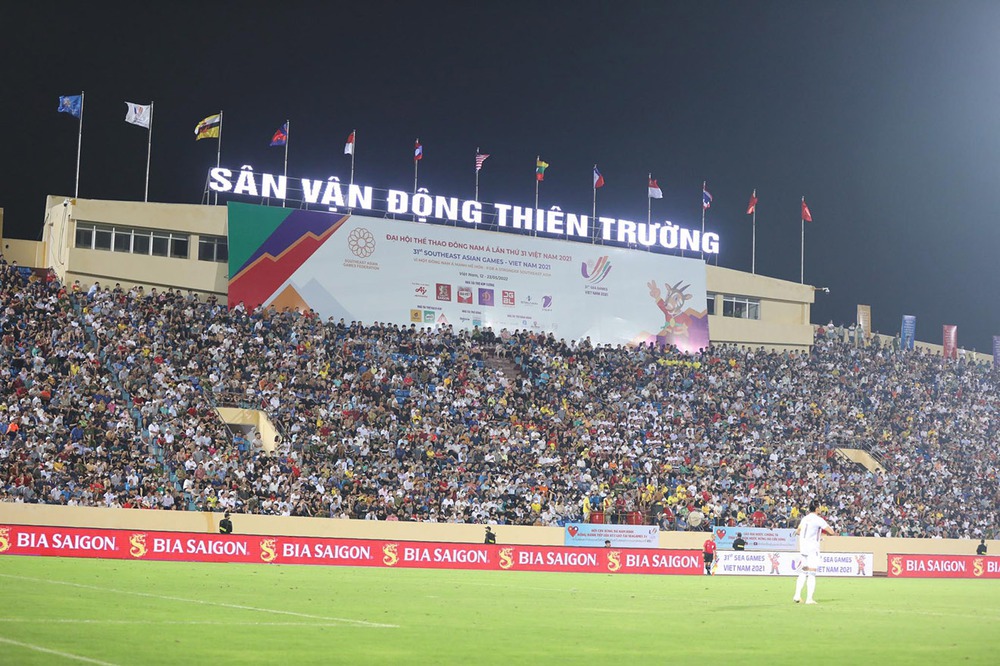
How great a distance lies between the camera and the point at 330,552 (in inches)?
1531

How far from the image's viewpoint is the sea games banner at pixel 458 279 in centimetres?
6000

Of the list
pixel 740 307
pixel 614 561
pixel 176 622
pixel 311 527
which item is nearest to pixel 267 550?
pixel 311 527

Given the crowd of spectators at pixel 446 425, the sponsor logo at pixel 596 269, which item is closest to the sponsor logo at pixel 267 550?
the crowd of spectators at pixel 446 425

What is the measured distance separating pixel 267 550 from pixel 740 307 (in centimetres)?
4508

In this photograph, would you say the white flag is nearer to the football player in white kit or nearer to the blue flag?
the blue flag

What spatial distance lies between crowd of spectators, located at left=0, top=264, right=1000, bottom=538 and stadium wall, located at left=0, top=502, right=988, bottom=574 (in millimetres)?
489

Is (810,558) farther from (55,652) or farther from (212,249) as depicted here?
(212,249)

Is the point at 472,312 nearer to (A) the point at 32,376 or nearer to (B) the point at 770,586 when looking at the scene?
(A) the point at 32,376

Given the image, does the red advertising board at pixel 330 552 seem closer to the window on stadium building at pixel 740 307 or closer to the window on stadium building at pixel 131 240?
the window on stadium building at pixel 131 240

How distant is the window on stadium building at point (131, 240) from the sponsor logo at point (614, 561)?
2806 centimetres

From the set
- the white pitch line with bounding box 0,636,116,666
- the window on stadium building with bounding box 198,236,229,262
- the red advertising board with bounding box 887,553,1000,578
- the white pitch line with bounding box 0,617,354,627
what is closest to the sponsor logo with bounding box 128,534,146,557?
the white pitch line with bounding box 0,617,354,627

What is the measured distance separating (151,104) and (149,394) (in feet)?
62.4

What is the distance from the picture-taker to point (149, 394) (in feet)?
153

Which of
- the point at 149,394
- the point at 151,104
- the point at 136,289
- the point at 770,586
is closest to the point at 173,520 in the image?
the point at 149,394
